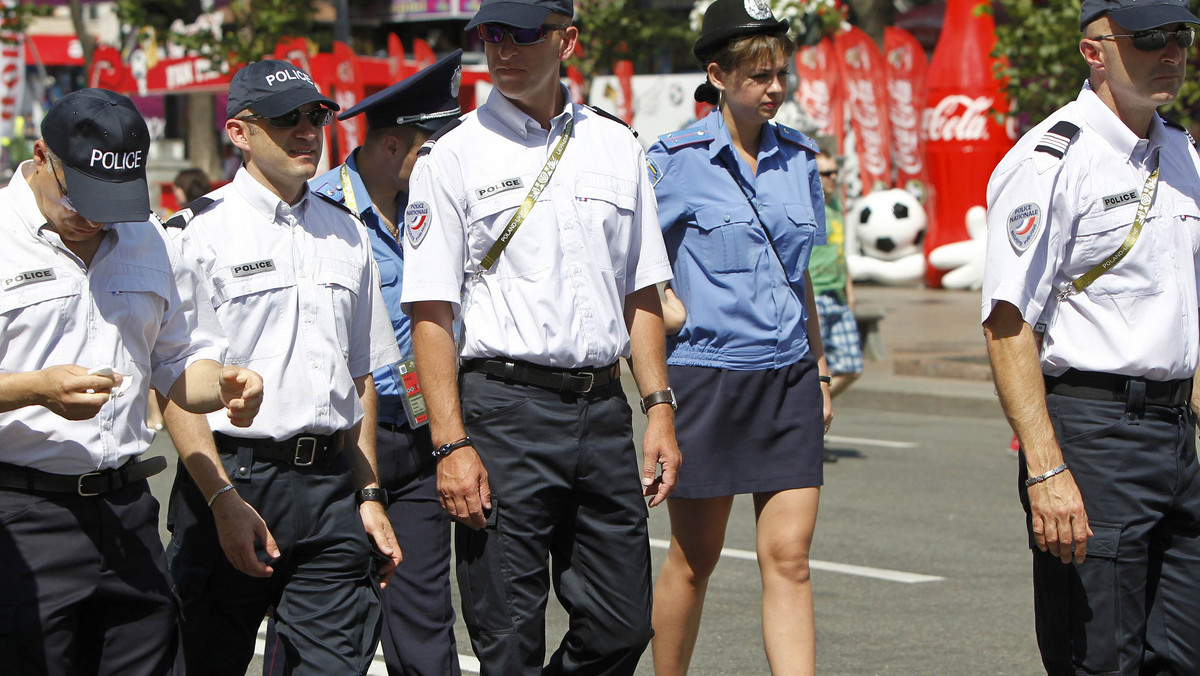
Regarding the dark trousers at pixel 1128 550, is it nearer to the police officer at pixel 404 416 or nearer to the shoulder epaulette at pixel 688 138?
the shoulder epaulette at pixel 688 138

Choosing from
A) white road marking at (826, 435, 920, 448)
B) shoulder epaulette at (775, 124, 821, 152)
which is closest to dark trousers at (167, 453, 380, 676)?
shoulder epaulette at (775, 124, 821, 152)

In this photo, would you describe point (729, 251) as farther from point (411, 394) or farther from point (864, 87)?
point (864, 87)

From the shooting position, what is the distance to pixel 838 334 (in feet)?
32.1

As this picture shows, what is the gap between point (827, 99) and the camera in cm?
2066

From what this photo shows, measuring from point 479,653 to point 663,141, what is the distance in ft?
5.76

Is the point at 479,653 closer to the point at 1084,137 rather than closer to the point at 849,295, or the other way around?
the point at 1084,137

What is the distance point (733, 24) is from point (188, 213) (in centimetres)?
174

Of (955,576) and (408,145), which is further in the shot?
(955,576)

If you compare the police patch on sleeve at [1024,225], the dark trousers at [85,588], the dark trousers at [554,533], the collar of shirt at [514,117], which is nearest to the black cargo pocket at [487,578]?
the dark trousers at [554,533]

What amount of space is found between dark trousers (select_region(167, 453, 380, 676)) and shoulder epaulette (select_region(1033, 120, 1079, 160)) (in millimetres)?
1893

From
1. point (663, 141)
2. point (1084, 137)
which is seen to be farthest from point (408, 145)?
point (1084, 137)

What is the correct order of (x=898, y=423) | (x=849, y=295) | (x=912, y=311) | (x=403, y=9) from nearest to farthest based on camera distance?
(x=849, y=295) < (x=898, y=423) < (x=912, y=311) < (x=403, y=9)

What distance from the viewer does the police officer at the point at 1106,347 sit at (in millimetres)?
3652

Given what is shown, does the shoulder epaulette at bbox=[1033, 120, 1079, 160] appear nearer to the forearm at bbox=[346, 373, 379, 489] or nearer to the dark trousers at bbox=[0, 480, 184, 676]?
the forearm at bbox=[346, 373, 379, 489]
